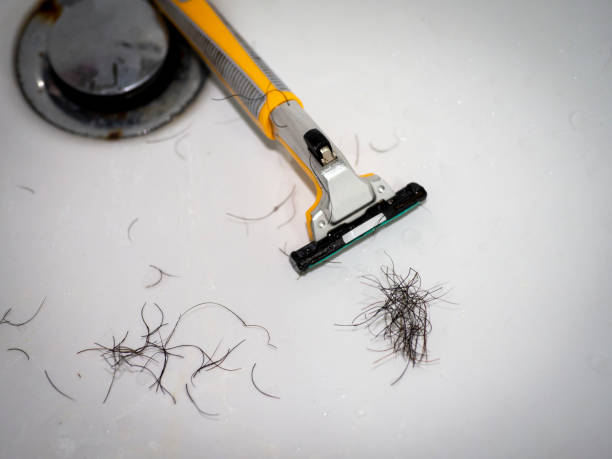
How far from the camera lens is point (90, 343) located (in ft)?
1.86

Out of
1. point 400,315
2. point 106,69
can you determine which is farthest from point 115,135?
point 400,315

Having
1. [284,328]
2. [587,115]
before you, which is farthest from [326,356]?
[587,115]

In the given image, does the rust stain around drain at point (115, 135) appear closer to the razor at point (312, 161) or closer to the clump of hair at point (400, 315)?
the razor at point (312, 161)

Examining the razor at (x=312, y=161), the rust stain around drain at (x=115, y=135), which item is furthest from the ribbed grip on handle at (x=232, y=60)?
the rust stain around drain at (x=115, y=135)

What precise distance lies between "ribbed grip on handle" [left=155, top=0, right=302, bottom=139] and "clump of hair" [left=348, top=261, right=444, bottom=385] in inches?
8.5

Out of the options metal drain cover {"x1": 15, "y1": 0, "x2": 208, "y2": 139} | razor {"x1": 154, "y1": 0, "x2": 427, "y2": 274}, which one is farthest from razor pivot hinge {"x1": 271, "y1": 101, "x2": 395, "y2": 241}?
metal drain cover {"x1": 15, "y1": 0, "x2": 208, "y2": 139}

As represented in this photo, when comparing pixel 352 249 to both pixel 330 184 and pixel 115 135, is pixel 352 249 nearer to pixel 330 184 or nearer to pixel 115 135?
pixel 330 184

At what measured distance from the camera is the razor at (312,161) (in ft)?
1.84

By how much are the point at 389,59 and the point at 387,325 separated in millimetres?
345

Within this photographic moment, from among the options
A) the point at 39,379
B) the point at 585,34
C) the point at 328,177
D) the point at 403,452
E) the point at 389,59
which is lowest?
the point at 39,379

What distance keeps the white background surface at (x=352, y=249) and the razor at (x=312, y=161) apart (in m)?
0.04

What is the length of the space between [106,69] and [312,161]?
298mm

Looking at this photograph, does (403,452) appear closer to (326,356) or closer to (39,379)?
(326,356)

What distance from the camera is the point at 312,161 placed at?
58 centimetres
